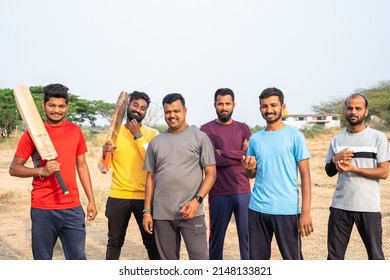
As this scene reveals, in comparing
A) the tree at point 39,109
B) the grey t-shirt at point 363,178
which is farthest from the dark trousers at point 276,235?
the tree at point 39,109

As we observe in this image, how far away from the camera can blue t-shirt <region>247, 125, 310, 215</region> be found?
3631mm

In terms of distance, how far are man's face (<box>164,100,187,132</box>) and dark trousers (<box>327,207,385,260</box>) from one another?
1.47 meters

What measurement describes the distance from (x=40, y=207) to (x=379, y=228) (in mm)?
2672

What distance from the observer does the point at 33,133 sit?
3.53 metres

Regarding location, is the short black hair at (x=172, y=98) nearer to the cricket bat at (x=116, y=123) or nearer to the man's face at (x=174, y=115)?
the man's face at (x=174, y=115)

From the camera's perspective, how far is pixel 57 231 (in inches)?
144

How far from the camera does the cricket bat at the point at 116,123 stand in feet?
14.3

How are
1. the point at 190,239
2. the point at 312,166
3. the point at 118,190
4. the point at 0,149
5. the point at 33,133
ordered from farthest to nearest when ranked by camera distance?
1. the point at 0,149
2. the point at 312,166
3. the point at 118,190
4. the point at 190,239
5. the point at 33,133

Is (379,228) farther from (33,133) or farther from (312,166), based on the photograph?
(312,166)

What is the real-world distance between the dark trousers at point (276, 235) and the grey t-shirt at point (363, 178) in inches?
20.5

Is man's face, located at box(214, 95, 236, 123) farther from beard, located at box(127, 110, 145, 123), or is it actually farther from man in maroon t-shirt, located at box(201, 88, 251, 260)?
beard, located at box(127, 110, 145, 123)
